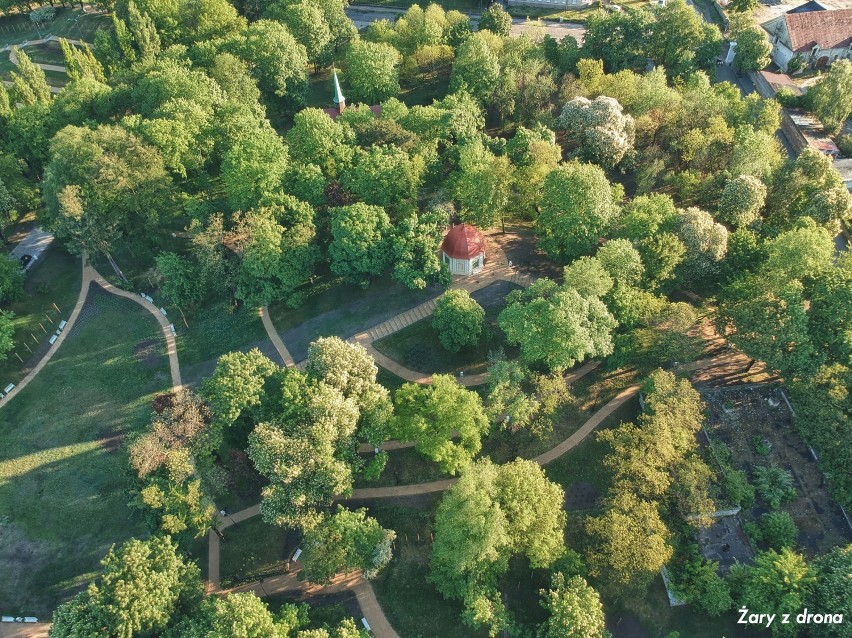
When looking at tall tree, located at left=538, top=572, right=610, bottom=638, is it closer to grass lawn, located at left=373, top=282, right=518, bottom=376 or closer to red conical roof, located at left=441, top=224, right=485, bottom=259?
grass lawn, located at left=373, top=282, right=518, bottom=376

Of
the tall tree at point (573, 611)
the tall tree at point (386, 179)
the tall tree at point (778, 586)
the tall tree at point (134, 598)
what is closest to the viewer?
the tall tree at point (134, 598)

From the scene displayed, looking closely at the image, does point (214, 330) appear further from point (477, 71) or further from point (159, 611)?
point (477, 71)

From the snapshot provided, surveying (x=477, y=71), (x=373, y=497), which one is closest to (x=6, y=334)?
(x=373, y=497)

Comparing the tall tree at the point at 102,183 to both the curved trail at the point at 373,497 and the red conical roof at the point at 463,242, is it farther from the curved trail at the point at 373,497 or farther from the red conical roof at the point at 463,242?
the curved trail at the point at 373,497

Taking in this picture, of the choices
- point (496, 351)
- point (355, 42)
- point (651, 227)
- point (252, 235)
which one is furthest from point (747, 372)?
point (355, 42)

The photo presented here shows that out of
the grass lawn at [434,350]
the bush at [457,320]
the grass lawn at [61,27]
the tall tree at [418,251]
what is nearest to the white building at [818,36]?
the tall tree at [418,251]

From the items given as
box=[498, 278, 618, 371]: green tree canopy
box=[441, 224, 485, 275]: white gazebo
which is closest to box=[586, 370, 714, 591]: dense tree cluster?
box=[498, 278, 618, 371]: green tree canopy
